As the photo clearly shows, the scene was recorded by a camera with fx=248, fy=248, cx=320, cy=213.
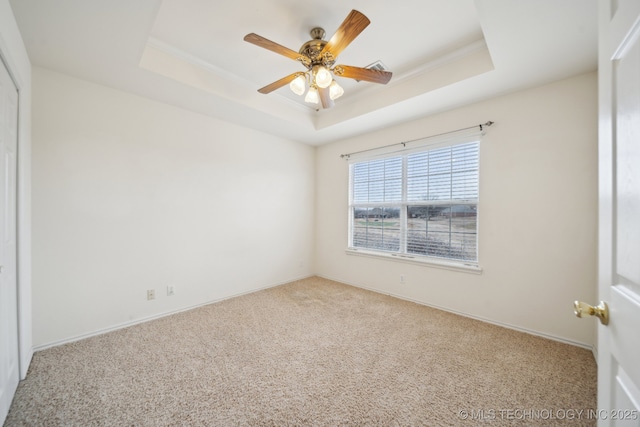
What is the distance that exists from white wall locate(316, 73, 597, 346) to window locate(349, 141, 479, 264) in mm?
171

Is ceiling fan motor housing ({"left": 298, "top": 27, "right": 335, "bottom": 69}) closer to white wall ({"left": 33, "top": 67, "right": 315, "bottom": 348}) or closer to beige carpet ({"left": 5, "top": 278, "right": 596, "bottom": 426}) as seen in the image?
white wall ({"left": 33, "top": 67, "right": 315, "bottom": 348})

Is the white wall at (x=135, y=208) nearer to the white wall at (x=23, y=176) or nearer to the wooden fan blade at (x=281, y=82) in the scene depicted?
the white wall at (x=23, y=176)

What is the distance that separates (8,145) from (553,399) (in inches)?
149

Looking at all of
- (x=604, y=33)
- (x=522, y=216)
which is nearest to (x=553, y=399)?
(x=522, y=216)

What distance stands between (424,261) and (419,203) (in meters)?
0.75

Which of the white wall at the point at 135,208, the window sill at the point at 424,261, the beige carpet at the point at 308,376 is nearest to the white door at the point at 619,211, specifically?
the beige carpet at the point at 308,376

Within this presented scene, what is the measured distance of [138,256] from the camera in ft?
8.61

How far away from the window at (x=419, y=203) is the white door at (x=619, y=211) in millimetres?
2256

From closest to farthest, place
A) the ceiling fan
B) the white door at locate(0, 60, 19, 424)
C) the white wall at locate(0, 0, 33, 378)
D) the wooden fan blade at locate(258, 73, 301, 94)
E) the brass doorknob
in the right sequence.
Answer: the brass doorknob, the white door at locate(0, 60, 19, 424), the white wall at locate(0, 0, 33, 378), the ceiling fan, the wooden fan blade at locate(258, 73, 301, 94)

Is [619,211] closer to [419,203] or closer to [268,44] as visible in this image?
[268,44]

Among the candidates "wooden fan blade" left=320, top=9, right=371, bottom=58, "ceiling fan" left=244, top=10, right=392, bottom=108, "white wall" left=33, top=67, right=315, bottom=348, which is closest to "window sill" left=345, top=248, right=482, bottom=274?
"white wall" left=33, top=67, right=315, bottom=348

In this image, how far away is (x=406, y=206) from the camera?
340 centimetres

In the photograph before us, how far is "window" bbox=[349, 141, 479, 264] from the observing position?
9.41 feet

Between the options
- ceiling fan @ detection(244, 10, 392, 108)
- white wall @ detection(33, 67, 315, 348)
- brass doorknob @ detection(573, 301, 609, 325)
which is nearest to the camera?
brass doorknob @ detection(573, 301, 609, 325)
